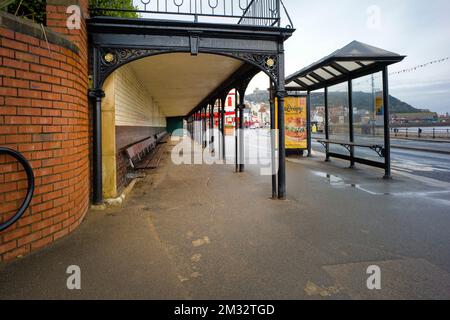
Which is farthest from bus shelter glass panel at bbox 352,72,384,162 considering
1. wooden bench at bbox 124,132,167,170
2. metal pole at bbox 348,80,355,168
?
wooden bench at bbox 124,132,167,170

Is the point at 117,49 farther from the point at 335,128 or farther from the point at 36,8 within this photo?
the point at 335,128

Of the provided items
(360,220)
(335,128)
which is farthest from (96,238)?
(335,128)

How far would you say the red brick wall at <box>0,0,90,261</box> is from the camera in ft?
10.2

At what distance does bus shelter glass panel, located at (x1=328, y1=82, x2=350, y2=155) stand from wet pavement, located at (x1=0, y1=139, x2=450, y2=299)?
5.09 m

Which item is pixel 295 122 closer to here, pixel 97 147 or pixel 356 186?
A: pixel 356 186

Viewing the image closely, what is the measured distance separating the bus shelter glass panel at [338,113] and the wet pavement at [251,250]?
509cm

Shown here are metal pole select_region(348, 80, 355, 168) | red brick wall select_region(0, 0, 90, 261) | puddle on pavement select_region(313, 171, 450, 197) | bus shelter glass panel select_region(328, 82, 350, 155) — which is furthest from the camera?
bus shelter glass panel select_region(328, 82, 350, 155)

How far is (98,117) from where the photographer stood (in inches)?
202

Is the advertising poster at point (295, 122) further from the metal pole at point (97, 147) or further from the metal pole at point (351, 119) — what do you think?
the metal pole at point (97, 147)

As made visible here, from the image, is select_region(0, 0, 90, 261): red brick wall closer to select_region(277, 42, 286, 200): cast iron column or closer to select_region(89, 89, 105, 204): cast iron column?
select_region(89, 89, 105, 204): cast iron column

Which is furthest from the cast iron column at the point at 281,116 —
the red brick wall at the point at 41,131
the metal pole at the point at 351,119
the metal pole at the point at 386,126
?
the metal pole at the point at 351,119

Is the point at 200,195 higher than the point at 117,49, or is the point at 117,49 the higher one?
the point at 117,49

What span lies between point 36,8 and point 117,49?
4.29ft

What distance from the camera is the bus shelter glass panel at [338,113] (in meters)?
10.6
